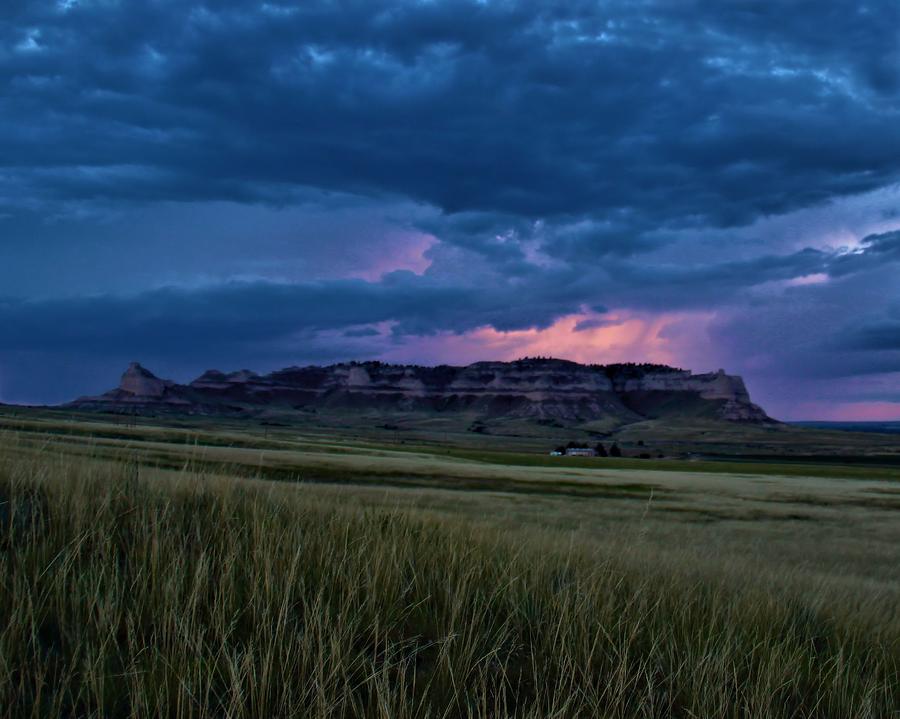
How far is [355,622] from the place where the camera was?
4.77 meters

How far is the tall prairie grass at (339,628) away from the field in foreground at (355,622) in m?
0.03

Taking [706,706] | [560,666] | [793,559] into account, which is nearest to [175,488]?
[560,666]

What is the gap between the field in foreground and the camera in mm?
3951

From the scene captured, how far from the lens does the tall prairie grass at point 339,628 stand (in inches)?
154

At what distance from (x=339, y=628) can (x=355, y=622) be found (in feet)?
1.08

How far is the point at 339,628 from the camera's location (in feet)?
14.6

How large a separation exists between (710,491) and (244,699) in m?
35.3

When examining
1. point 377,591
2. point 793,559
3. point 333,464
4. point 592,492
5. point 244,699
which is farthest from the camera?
point 333,464

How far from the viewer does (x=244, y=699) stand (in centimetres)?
368

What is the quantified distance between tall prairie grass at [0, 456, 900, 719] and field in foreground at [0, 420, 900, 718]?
0.03 metres

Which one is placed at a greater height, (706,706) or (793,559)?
(706,706)

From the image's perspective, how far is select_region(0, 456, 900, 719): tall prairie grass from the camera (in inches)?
154

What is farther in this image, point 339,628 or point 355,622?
point 355,622

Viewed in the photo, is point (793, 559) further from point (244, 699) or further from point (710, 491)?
point (710, 491)
